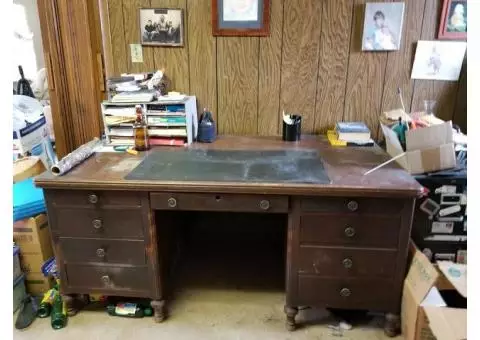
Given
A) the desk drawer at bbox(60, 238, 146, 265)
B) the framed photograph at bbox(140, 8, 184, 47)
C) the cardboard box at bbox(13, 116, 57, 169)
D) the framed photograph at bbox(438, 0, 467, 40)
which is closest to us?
the desk drawer at bbox(60, 238, 146, 265)

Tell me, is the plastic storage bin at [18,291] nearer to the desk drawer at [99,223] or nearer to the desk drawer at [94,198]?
the desk drawer at [99,223]

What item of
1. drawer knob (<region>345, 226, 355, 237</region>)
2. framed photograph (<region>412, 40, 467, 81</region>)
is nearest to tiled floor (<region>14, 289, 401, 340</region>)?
drawer knob (<region>345, 226, 355, 237</region>)

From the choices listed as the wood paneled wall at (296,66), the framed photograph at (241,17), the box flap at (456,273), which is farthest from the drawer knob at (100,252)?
the box flap at (456,273)

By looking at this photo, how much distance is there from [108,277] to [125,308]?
0.72 feet

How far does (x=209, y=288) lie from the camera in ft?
6.53

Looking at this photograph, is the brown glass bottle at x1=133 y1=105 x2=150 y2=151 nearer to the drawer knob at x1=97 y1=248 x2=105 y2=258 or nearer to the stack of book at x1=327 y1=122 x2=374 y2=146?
the drawer knob at x1=97 y1=248 x2=105 y2=258

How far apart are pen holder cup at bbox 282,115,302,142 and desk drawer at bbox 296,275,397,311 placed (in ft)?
2.48

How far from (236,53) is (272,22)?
0.81ft

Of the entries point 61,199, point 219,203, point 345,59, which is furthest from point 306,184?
point 61,199

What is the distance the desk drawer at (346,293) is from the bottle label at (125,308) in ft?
2.61

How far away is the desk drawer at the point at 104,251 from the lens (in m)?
1.61

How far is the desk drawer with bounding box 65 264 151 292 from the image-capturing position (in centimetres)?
165
